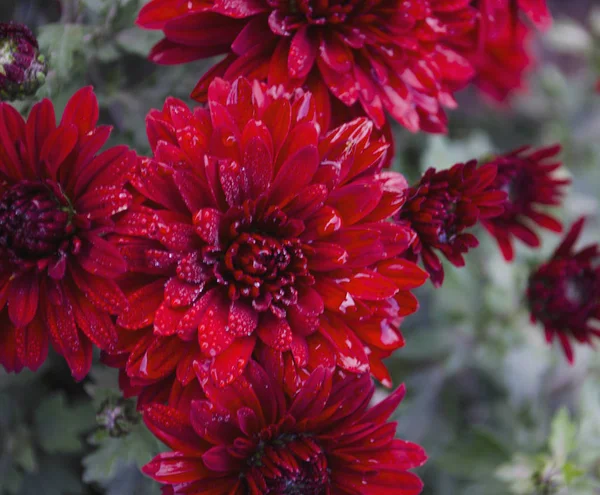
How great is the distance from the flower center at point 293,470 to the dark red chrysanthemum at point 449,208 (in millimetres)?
197

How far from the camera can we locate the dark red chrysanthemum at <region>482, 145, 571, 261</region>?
71 cm

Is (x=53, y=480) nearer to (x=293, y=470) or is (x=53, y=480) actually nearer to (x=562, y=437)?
(x=293, y=470)

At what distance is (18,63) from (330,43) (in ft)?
0.95

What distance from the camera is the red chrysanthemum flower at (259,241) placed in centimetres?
54

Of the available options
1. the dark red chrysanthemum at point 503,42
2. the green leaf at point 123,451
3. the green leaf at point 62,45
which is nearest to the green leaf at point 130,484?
the green leaf at point 123,451

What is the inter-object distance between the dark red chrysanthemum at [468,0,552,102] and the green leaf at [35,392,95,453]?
0.67 metres

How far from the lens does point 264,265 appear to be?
0.57 meters

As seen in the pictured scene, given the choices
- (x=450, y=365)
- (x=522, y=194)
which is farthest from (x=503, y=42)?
(x=450, y=365)

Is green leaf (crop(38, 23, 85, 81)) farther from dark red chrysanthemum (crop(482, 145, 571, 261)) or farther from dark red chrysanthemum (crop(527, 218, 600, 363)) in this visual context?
dark red chrysanthemum (crop(527, 218, 600, 363))

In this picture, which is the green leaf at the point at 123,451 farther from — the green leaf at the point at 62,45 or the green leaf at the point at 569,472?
the green leaf at the point at 569,472

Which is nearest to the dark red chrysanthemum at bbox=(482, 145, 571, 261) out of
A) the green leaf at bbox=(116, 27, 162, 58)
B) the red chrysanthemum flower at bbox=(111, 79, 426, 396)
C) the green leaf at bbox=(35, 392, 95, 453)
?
the red chrysanthemum flower at bbox=(111, 79, 426, 396)

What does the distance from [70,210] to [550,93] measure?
3.50 feet

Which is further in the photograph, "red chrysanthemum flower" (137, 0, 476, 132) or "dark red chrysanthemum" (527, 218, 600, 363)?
"dark red chrysanthemum" (527, 218, 600, 363)

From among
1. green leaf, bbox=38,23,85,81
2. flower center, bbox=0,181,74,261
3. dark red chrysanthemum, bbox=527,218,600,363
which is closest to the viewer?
flower center, bbox=0,181,74,261
